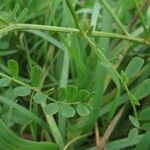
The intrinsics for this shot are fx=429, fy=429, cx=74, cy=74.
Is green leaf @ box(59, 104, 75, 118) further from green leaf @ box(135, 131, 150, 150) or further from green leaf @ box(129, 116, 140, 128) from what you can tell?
green leaf @ box(135, 131, 150, 150)

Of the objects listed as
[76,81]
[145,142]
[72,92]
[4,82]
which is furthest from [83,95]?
[76,81]

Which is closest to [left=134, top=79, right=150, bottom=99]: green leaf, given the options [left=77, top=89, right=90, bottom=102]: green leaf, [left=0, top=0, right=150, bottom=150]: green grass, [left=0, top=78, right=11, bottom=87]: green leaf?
[left=0, top=0, right=150, bottom=150]: green grass

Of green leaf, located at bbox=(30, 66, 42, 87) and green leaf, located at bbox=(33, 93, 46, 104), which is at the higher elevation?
green leaf, located at bbox=(30, 66, 42, 87)

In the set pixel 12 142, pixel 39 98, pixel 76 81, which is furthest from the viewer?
pixel 76 81

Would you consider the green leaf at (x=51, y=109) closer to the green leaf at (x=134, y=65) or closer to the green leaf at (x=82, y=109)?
the green leaf at (x=82, y=109)

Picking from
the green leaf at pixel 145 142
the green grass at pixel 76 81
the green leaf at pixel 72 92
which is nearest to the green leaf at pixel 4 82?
the green grass at pixel 76 81

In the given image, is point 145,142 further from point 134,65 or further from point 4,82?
point 4,82

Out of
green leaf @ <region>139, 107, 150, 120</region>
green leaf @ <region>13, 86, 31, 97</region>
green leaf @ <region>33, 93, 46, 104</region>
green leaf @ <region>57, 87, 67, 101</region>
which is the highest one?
green leaf @ <region>13, 86, 31, 97</region>
